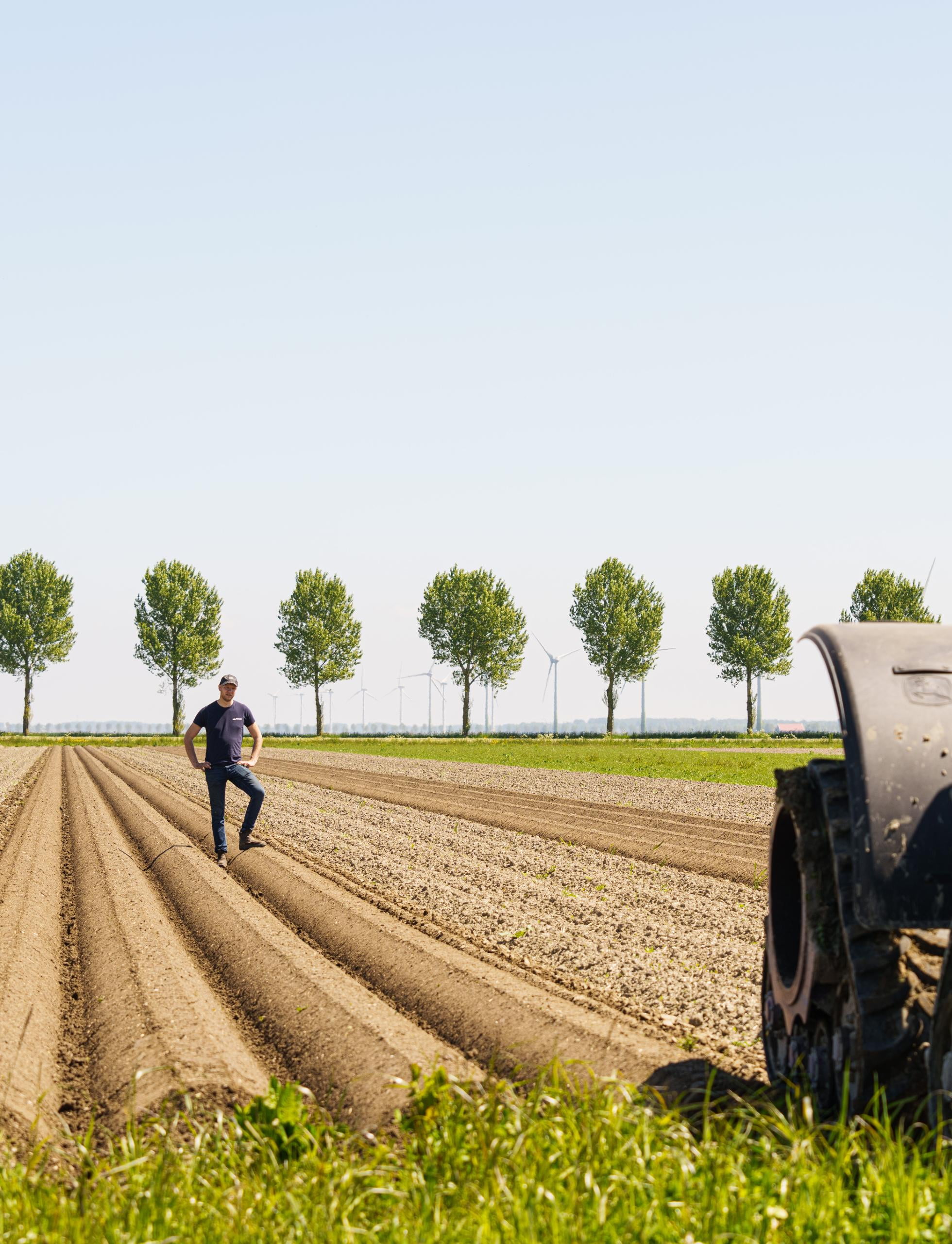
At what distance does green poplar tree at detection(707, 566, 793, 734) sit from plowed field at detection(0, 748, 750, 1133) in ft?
220

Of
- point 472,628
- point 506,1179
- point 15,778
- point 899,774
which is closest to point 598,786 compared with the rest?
point 15,778

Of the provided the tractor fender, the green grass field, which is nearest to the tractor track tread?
the tractor fender

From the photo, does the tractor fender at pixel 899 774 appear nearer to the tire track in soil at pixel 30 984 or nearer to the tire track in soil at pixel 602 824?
the tire track in soil at pixel 30 984

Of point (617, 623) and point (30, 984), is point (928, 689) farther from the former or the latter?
point (617, 623)

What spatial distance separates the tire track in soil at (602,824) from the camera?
1295cm

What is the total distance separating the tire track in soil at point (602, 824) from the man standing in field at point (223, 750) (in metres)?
4.86

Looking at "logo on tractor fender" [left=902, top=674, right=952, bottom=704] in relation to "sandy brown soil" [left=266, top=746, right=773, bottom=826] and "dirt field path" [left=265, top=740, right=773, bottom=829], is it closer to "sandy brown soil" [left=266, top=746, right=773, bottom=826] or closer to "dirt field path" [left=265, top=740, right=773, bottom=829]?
"dirt field path" [left=265, top=740, right=773, bottom=829]

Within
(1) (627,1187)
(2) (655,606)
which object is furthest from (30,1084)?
(2) (655,606)

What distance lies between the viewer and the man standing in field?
12617 mm

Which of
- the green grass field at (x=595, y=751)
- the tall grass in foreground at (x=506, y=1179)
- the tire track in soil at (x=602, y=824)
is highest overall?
the tall grass in foreground at (x=506, y=1179)

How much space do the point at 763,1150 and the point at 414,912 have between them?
6106mm

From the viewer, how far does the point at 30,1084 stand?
18.0 feet

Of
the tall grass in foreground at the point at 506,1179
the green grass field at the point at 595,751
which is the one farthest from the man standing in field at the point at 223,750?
the green grass field at the point at 595,751

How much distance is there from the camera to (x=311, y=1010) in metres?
6.63
